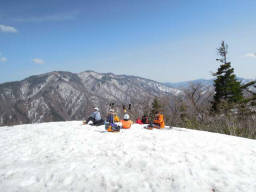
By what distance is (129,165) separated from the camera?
579 cm

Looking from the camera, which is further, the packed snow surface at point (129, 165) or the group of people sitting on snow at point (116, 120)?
the group of people sitting on snow at point (116, 120)

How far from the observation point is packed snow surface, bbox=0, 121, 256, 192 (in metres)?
4.65

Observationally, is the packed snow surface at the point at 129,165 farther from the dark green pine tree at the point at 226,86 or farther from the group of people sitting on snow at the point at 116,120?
the dark green pine tree at the point at 226,86

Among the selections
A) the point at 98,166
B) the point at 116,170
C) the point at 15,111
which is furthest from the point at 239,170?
the point at 15,111

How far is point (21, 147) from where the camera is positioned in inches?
309

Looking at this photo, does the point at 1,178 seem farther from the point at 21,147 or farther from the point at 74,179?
the point at 21,147

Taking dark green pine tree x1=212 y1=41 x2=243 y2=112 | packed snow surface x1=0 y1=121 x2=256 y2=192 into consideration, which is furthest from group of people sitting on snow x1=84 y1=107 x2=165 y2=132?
dark green pine tree x1=212 y1=41 x2=243 y2=112

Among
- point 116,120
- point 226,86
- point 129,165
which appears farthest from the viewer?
point 226,86

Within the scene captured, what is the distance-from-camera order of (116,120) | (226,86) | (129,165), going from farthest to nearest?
(226,86) → (116,120) → (129,165)

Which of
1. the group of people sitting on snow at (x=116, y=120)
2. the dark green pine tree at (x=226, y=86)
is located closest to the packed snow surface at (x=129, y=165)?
the group of people sitting on snow at (x=116, y=120)

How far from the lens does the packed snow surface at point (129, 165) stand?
4.65m

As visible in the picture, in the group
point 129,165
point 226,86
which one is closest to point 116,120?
point 129,165

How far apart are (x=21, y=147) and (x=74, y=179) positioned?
462 centimetres

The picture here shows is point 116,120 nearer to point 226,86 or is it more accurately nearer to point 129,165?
point 129,165
